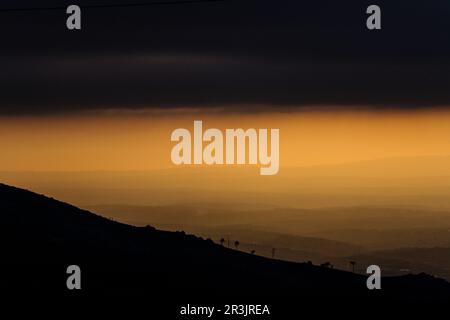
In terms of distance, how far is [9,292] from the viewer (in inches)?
7569
